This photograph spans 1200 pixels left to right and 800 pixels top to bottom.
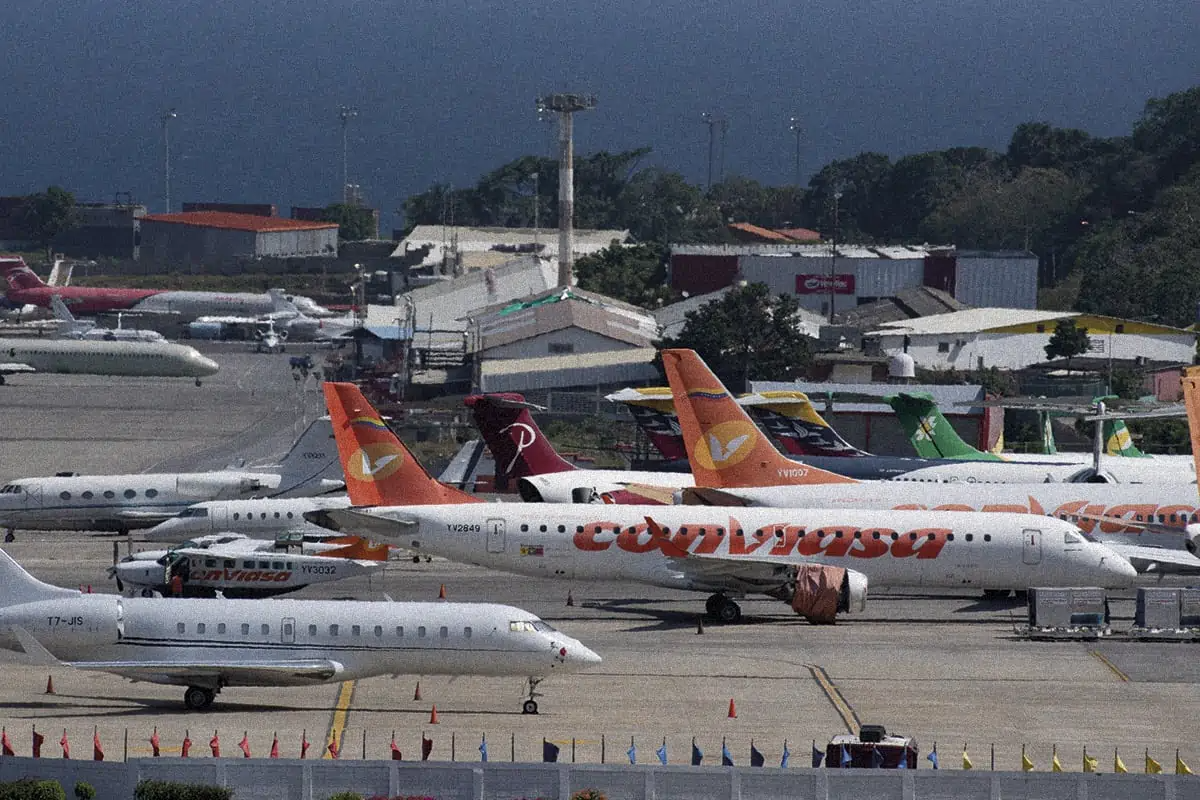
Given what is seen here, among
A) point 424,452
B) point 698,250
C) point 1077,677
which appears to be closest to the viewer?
point 1077,677

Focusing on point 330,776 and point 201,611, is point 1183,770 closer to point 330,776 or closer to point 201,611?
point 330,776

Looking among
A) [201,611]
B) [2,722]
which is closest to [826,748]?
[201,611]

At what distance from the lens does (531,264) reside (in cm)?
18825

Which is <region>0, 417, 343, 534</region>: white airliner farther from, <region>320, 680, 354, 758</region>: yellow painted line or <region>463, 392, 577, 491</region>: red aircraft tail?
<region>320, 680, 354, 758</region>: yellow painted line

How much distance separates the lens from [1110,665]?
5106cm

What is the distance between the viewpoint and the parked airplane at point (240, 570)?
57.9m

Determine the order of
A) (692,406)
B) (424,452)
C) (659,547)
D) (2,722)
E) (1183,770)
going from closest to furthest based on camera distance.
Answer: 1. (1183,770)
2. (2,722)
3. (659,547)
4. (692,406)
5. (424,452)

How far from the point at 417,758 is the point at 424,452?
2447 inches

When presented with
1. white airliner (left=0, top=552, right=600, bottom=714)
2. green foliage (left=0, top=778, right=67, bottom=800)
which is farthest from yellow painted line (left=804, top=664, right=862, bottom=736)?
green foliage (left=0, top=778, right=67, bottom=800)

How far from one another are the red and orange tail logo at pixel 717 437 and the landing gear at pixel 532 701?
61.5 ft

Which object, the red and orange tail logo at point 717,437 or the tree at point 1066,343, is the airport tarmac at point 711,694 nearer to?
the red and orange tail logo at point 717,437

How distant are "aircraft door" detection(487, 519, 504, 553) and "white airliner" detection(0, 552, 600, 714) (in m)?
11.0

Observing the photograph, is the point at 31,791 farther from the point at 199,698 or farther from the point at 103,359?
the point at 103,359

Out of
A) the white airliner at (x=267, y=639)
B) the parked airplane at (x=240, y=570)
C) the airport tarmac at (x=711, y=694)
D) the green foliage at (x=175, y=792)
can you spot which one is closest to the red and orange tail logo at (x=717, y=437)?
the airport tarmac at (x=711, y=694)
